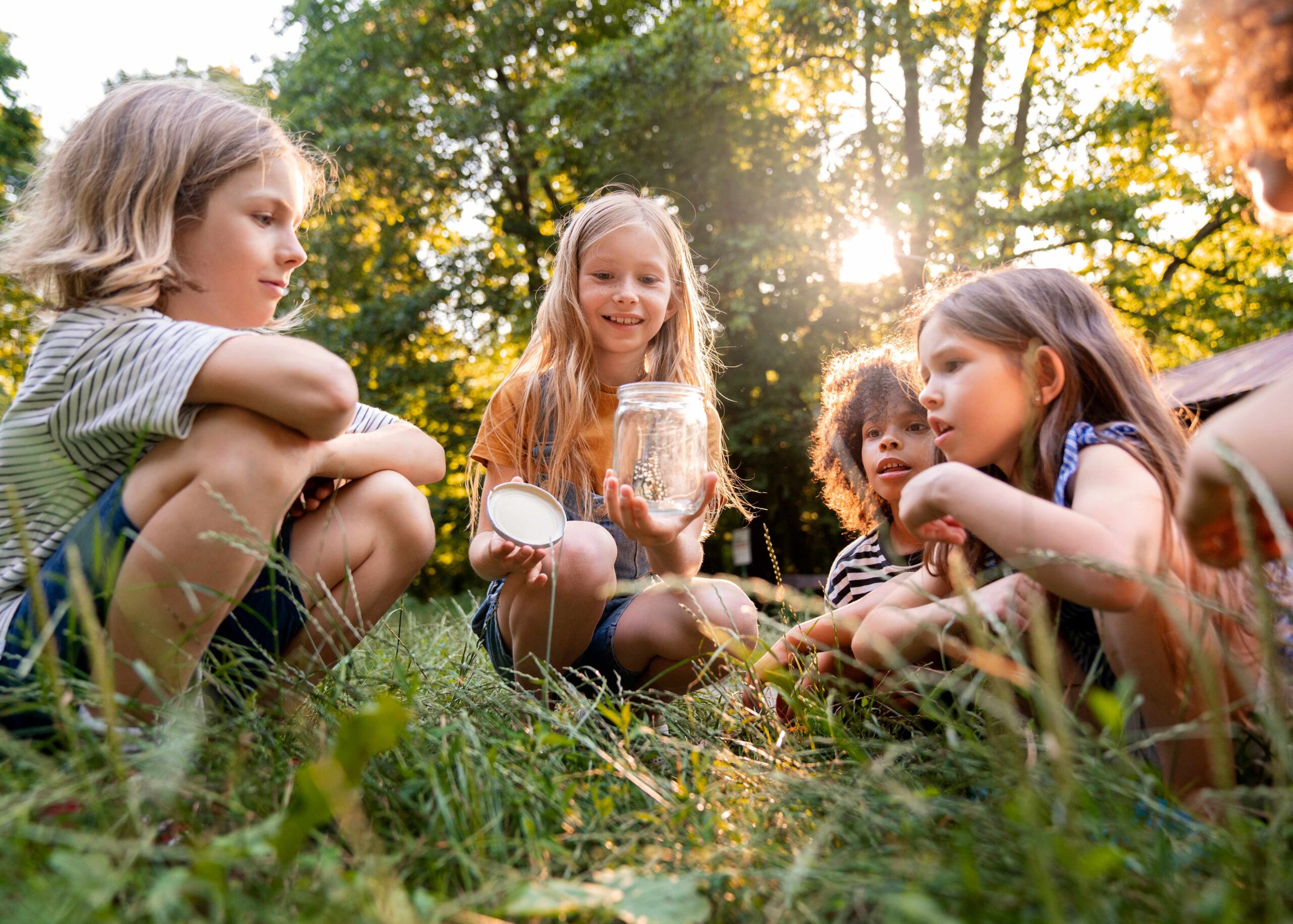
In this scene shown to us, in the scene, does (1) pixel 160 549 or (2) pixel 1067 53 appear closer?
(1) pixel 160 549

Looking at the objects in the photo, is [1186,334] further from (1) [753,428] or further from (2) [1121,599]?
(2) [1121,599]

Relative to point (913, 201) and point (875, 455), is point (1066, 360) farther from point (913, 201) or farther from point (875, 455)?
point (913, 201)

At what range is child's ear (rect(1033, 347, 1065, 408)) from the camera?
161cm

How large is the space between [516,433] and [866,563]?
1.01m

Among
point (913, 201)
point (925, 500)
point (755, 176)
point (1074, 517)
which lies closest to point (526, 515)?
point (925, 500)

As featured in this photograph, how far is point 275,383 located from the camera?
1375 mm

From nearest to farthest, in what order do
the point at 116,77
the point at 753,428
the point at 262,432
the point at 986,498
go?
the point at 986,498 < the point at 262,432 < the point at 753,428 < the point at 116,77

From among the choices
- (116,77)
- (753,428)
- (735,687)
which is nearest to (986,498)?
(735,687)

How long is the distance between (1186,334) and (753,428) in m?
6.28

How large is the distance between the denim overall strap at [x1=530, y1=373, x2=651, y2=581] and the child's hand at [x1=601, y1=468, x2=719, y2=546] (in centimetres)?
50

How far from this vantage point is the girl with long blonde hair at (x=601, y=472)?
1.98 m

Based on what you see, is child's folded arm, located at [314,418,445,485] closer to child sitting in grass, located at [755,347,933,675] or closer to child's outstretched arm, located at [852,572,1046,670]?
child's outstretched arm, located at [852,572,1046,670]

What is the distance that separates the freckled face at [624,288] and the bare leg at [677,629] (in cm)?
77

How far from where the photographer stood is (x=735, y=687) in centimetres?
188
